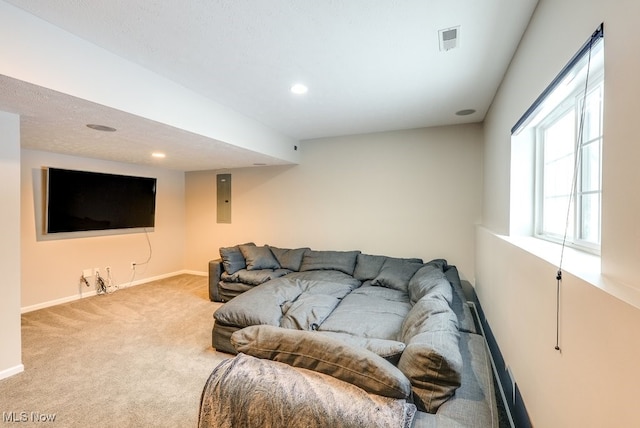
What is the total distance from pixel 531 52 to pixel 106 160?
5352 mm

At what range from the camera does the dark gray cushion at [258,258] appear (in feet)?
14.0

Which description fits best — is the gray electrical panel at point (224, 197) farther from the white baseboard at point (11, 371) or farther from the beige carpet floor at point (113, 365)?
the white baseboard at point (11, 371)

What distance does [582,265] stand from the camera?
1090mm

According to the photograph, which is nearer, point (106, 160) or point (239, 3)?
point (239, 3)

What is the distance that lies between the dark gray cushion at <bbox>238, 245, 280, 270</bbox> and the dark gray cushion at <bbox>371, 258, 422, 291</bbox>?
5.20 ft

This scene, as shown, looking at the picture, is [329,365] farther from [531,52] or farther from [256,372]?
[531,52]

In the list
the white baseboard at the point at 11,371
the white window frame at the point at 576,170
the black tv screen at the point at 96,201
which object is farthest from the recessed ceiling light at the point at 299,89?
the black tv screen at the point at 96,201

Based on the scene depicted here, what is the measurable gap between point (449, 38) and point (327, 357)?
2.04m

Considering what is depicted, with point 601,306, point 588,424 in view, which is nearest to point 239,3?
point 601,306

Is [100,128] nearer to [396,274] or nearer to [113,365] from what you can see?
[113,365]

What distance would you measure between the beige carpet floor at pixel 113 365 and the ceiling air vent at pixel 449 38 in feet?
9.64

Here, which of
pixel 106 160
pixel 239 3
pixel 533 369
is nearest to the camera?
pixel 533 369

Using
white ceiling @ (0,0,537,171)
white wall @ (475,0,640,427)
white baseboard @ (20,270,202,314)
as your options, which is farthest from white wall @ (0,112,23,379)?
white wall @ (475,0,640,427)

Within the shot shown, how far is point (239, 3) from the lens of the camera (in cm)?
156
